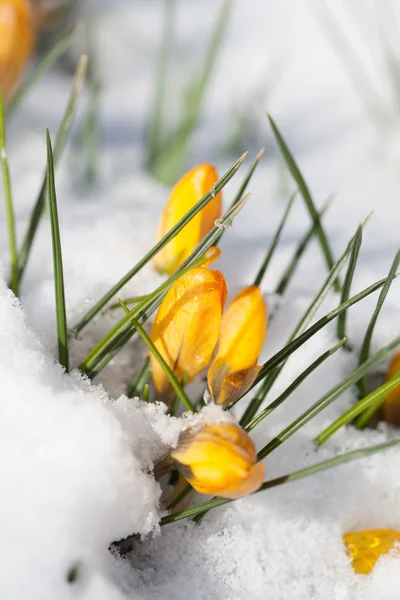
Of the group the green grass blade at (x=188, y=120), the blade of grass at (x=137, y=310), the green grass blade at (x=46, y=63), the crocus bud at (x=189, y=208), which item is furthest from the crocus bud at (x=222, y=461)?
the green grass blade at (x=188, y=120)

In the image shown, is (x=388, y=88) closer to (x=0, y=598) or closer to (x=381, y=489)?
(x=381, y=489)

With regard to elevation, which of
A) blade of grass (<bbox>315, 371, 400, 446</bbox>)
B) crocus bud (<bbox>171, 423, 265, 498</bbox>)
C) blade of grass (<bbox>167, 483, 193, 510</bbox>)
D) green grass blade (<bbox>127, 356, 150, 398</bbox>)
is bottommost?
blade of grass (<bbox>167, 483, 193, 510</bbox>)

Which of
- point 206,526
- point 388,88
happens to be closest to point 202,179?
point 206,526

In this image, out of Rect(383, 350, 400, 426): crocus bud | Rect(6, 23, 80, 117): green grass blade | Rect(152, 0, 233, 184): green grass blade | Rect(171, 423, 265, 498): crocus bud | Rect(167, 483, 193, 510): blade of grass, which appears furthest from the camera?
Rect(152, 0, 233, 184): green grass blade

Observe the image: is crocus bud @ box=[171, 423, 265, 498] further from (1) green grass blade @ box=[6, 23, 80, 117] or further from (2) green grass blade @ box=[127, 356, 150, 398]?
(1) green grass blade @ box=[6, 23, 80, 117]

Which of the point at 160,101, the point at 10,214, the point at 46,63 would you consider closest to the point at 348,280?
the point at 10,214

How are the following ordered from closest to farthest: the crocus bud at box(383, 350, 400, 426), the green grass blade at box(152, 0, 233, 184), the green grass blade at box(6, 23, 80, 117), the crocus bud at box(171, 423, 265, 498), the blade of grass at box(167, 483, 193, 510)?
the crocus bud at box(171, 423, 265, 498), the blade of grass at box(167, 483, 193, 510), the crocus bud at box(383, 350, 400, 426), the green grass blade at box(6, 23, 80, 117), the green grass blade at box(152, 0, 233, 184)

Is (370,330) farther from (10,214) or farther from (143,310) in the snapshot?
(10,214)

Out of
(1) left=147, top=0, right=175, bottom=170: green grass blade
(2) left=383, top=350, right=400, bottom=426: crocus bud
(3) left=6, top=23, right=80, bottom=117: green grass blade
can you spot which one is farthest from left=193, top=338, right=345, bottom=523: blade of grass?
(1) left=147, top=0, right=175, bottom=170: green grass blade
